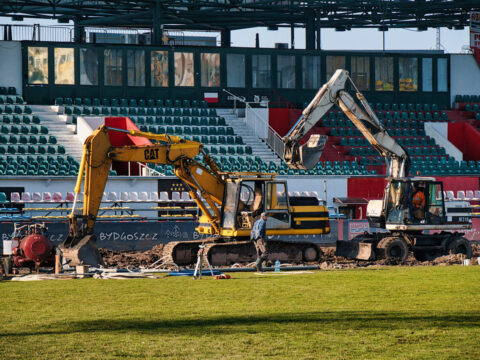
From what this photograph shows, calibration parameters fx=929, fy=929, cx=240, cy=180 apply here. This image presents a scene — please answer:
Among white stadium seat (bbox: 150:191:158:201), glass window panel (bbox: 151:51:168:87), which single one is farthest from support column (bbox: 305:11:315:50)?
white stadium seat (bbox: 150:191:158:201)

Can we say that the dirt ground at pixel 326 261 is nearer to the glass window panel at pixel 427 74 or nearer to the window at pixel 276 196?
the window at pixel 276 196

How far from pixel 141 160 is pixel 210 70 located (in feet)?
103

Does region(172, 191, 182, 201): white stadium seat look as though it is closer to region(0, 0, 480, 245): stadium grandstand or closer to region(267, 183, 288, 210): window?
region(0, 0, 480, 245): stadium grandstand

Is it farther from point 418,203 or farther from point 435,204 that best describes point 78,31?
point 435,204

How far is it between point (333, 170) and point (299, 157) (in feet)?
66.5

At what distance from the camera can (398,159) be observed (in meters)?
31.8

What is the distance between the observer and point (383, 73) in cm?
6234

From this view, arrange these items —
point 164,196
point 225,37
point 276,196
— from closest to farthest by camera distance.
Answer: point 276,196, point 164,196, point 225,37

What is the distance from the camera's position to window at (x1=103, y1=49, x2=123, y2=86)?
55.8 meters

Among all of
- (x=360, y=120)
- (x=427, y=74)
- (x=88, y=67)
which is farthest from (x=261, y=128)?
(x=360, y=120)

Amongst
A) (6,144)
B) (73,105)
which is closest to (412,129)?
(73,105)

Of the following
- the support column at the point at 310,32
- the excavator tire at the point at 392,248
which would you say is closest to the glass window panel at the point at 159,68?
the support column at the point at 310,32

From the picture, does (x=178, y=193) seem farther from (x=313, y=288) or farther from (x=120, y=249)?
(x=313, y=288)

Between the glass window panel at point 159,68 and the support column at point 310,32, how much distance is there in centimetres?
1199
